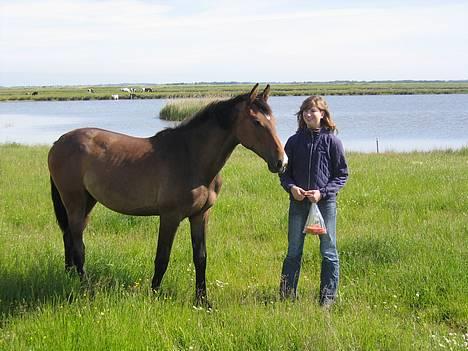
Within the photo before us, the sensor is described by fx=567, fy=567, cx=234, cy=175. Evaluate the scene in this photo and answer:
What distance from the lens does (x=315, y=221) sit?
5277 millimetres

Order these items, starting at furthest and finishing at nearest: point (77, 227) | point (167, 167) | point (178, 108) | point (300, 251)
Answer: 1. point (178, 108)
2. point (77, 227)
3. point (300, 251)
4. point (167, 167)

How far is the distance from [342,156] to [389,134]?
28662 millimetres

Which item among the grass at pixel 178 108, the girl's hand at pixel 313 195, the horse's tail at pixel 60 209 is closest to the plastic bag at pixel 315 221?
the girl's hand at pixel 313 195

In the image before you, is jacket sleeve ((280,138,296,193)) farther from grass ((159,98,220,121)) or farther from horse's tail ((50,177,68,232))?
grass ((159,98,220,121))

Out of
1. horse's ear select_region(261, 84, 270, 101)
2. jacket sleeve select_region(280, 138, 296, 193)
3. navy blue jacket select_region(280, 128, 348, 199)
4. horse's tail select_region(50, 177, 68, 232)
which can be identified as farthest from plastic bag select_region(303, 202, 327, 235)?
horse's tail select_region(50, 177, 68, 232)

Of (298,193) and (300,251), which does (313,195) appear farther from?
(300,251)

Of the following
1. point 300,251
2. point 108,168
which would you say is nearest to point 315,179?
point 300,251

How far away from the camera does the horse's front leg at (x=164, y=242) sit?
538 cm

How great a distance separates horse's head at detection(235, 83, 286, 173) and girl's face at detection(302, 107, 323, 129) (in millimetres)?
406

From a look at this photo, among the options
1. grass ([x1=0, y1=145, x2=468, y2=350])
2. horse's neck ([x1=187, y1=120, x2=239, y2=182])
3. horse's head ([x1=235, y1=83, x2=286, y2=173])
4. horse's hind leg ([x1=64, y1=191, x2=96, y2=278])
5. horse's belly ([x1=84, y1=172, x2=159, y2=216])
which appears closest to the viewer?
grass ([x1=0, y1=145, x2=468, y2=350])

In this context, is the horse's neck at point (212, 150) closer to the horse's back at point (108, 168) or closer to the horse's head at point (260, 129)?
the horse's head at point (260, 129)

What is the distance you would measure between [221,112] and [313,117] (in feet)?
2.86

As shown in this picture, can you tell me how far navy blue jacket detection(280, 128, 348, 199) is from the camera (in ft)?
17.6

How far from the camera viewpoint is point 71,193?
6.06 meters
